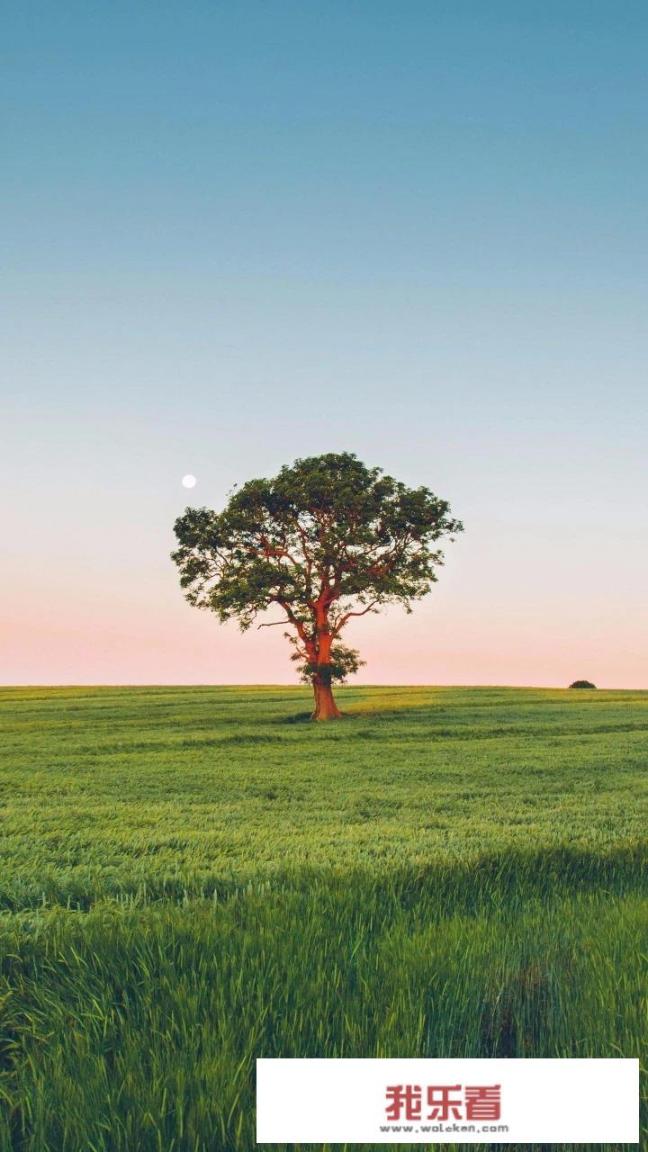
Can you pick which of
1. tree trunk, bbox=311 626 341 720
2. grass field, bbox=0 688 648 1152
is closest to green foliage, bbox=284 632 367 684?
tree trunk, bbox=311 626 341 720

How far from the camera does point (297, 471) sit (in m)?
46.9

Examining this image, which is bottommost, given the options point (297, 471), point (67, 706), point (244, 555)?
point (67, 706)

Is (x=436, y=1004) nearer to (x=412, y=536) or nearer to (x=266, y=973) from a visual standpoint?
(x=266, y=973)

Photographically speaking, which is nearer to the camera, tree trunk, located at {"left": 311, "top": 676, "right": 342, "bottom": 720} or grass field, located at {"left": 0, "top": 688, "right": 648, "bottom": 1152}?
grass field, located at {"left": 0, "top": 688, "right": 648, "bottom": 1152}

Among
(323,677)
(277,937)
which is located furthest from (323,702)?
(277,937)

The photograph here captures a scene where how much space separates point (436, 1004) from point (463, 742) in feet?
94.3

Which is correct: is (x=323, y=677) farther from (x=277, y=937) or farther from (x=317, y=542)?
(x=277, y=937)

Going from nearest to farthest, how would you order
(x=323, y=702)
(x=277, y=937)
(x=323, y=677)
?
1. (x=277, y=937)
2. (x=323, y=677)
3. (x=323, y=702)

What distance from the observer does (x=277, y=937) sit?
207 inches

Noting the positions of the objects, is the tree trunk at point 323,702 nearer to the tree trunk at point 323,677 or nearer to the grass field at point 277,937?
the tree trunk at point 323,677

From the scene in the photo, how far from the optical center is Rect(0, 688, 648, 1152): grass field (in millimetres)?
3429

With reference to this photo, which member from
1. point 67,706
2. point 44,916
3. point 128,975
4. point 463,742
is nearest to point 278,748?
point 463,742

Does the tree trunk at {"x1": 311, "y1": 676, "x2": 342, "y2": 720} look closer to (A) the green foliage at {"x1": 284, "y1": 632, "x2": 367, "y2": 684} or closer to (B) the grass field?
(A) the green foliage at {"x1": 284, "y1": 632, "x2": 367, "y2": 684}

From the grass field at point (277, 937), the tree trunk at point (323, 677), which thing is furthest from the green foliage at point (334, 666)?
the grass field at point (277, 937)
